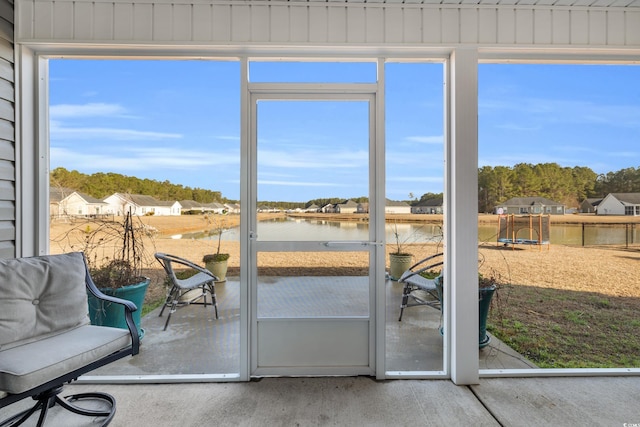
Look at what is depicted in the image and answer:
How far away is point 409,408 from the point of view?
6.77ft

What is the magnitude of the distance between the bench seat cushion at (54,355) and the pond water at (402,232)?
0.98 m

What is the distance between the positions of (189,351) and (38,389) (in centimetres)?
116

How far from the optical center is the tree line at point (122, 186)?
2.53m

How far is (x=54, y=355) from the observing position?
65.5 inches

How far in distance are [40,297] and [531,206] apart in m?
3.47

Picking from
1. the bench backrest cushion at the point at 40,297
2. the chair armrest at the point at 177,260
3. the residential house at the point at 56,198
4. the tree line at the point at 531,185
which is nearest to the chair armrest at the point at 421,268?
the tree line at the point at 531,185

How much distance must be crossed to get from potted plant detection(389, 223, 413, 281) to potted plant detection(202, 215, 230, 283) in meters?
1.29

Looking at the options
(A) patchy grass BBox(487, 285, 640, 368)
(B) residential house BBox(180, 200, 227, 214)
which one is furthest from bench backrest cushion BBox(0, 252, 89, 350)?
(A) patchy grass BBox(487, 285, 640, 368)

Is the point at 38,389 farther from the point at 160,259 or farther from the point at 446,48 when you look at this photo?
the point at 446,48

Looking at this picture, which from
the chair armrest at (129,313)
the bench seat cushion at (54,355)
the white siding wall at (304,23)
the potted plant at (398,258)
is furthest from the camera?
the potted plant at (398,258)

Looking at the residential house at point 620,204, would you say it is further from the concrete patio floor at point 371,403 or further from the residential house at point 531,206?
the concrete patio floor at point 371,403

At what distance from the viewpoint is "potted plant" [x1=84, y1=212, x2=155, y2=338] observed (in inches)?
105

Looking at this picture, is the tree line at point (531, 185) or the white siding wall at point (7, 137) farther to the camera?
the tree line at point (531, 185)

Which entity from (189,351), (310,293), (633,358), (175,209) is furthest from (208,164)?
(633,358)
